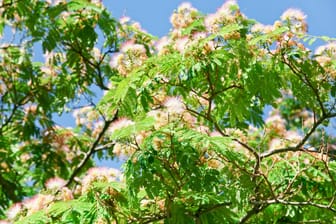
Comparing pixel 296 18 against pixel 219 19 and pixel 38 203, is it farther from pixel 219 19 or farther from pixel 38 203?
pixel 38 203

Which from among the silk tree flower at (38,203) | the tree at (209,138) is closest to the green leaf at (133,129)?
the tree at (209,138)

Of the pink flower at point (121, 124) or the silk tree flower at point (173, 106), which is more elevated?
the silk tree flower at point (173, 106)

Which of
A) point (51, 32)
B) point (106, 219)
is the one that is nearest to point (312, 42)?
point (106, 219)

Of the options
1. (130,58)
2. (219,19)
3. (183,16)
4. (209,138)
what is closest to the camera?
(209,138)

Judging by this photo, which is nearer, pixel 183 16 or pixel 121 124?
pixel 121 124

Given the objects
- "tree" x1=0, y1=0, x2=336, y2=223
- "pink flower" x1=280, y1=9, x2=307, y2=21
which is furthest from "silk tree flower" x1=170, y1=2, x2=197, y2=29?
"pink flower" x1=280, y1=9, x2=307, y2=21

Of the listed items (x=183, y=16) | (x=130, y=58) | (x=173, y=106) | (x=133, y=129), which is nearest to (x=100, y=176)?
(x=133, y=129)

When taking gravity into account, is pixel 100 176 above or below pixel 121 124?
below

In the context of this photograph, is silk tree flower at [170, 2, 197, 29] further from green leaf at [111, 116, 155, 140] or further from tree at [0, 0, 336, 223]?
green leaf at [111, 116, 155, 140]

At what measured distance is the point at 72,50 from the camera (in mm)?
7645

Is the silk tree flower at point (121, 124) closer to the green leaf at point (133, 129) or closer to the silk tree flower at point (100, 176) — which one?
the green leaf at point (133, 129)

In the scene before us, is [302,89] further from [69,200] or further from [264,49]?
[69,200]

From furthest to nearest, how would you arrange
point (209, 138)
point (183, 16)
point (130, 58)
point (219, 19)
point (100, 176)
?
point (183, 16)
point (130, 58)
point (219, 19)
point (100, 176)
point (209, 138)

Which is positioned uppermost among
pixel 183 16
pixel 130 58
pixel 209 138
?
pixel 183 16
